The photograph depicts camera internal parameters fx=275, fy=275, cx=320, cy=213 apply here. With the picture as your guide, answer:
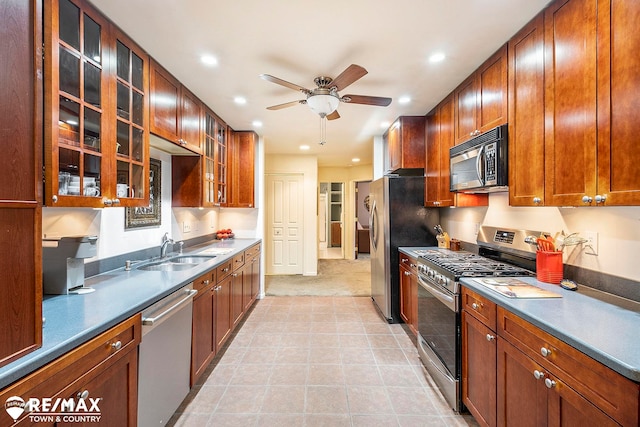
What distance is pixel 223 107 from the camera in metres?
3.11

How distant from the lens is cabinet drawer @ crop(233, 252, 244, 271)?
290 centimetres

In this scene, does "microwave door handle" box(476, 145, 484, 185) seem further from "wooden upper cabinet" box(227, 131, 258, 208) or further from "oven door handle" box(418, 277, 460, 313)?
"wooden upper cabinet" box(227, 131, 258, 208)

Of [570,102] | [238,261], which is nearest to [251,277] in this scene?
[238,261]

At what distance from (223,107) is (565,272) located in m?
3.37

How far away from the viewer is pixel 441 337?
6.79ft

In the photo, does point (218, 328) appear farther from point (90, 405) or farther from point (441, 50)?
point (441, 50)

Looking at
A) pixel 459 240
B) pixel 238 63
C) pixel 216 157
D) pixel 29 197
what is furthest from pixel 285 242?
pixel 29 197

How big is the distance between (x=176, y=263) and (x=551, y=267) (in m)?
2.97

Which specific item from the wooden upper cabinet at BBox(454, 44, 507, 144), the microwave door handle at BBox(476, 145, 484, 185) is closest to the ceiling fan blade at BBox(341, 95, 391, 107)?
the wooden upper cabinet at BBox(454, 44, 507, 144)

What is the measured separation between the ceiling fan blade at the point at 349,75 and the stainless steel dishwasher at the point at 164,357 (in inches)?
71.0

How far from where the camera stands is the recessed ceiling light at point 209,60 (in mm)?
2090

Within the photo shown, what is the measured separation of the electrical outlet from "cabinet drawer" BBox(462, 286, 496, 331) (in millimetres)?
670

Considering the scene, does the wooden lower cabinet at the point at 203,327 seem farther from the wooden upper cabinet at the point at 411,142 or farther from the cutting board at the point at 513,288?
the wooden upper cabinet at the point at 411,142

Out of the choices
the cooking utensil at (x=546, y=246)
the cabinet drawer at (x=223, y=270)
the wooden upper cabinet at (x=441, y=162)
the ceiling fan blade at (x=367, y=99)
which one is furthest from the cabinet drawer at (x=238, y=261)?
the cooking utensil at (x=546, y=246)
